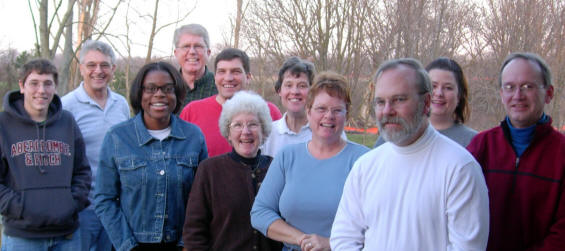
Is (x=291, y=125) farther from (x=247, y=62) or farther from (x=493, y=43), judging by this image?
(x=493, y=43)

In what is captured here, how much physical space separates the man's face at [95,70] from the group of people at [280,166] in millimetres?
13

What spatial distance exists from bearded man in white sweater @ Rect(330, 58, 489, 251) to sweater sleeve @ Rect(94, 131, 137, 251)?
5.15 feet

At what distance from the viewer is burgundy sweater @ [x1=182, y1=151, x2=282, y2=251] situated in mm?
A: 3488

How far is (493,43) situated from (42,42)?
9.10m

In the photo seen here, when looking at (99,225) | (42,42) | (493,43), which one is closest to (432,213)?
(99,225)

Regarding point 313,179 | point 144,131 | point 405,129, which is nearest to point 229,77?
point 144,131

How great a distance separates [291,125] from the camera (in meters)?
4.36

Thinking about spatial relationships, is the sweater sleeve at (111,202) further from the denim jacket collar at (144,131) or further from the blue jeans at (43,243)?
the blue jeans at (43,243)

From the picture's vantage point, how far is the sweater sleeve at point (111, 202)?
356cm

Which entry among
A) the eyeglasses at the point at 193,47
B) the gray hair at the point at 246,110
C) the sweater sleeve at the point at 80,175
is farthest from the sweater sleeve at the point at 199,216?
the eyeglasses at the point at 193,47

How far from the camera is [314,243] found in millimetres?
3115

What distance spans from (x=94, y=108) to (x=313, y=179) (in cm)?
241

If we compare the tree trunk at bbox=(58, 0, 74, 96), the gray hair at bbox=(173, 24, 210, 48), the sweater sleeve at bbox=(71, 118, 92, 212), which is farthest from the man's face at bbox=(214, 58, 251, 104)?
the tree trunk at bbox=(58, 0, 74, 96)

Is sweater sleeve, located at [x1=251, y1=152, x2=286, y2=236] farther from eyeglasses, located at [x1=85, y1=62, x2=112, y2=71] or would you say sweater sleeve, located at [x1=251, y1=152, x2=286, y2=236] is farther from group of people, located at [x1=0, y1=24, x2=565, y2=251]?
eyeglasses, located at [x1=85, y1=62, x2=112, y2=71]
